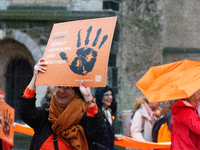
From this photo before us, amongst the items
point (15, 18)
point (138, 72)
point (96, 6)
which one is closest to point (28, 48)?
point (15, 18)

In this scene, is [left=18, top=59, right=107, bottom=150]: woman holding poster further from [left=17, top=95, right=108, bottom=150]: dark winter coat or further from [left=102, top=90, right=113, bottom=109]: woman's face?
[left=102, top=90, right=113, bottom=109]: woman's face

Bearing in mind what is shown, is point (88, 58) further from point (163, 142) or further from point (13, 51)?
point (13, 51)

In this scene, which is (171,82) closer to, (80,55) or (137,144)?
(80,55)

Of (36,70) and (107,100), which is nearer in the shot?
(36,70)

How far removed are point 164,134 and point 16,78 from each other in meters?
6.13

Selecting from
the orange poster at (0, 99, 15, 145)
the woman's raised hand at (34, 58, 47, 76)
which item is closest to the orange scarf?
the woman's raised hand at (34, 58, 47, 76)

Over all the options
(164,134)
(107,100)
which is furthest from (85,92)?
(164,134)

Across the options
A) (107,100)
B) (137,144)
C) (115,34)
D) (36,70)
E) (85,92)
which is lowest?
(137,144)

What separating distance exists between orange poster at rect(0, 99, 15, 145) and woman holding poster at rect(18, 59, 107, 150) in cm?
88

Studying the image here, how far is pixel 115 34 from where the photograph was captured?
8359mm

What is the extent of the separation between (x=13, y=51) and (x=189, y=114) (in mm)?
7005

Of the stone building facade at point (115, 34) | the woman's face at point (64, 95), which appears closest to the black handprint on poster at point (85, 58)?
the woman's face at point (64, 95)

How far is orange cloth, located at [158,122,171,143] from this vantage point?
13.0ft

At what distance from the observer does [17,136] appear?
27.6ft
